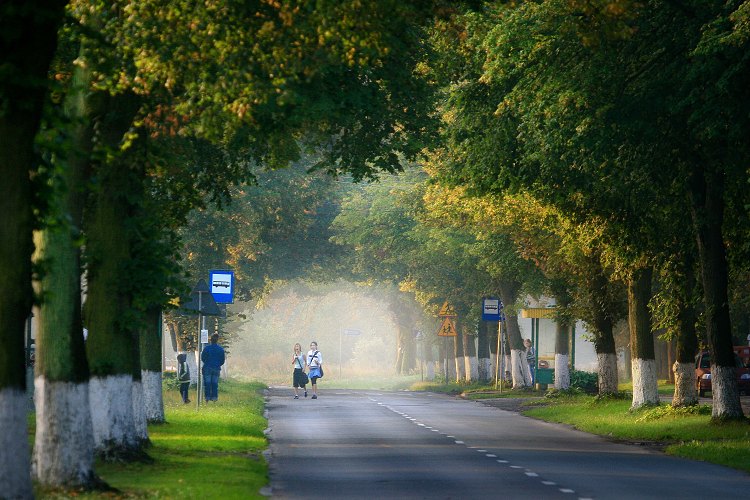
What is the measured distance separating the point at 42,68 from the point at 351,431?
66.5ft

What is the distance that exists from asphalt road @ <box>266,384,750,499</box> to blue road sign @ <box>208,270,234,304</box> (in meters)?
3.31

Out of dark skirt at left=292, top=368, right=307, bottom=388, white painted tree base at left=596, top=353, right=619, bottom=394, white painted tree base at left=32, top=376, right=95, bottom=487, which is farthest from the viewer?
dark skirt at left=292, top=368, right=307, bottom=388

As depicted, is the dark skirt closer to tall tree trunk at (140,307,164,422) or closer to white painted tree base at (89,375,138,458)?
tall tree trunk at (140,307,164,422)

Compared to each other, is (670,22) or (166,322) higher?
(670,22)

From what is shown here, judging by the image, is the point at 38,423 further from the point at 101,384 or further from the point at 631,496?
the point at 631,496

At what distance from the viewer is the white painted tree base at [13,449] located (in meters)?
12.4

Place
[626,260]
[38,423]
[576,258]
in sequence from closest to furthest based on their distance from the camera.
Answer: [38,423], [626,260], [576,258]

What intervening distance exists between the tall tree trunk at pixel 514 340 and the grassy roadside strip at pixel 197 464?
24256mm

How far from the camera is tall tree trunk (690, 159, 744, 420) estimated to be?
29078 millimetres

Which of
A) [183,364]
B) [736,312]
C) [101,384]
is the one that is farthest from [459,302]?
[101,384]

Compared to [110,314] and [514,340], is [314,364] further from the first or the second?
[110,314]

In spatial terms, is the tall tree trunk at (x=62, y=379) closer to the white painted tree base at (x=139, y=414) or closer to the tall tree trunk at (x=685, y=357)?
the white painted tree base at (x=139, y=414)

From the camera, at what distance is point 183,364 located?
4616cm

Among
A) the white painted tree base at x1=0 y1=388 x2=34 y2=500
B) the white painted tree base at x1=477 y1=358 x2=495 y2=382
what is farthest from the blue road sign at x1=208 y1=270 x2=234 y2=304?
the white painted tree base at x1=477 y1=358 x2=495 y2=382
